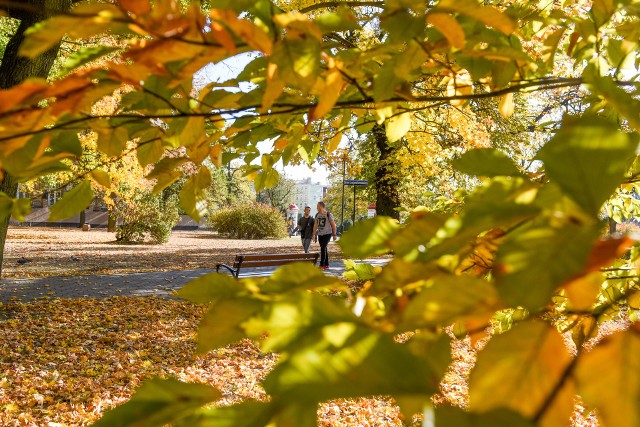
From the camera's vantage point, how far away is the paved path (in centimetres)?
783

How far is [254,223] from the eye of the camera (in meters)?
28.2

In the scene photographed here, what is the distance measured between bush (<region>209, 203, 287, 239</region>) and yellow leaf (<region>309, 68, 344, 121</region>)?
90.4 feet

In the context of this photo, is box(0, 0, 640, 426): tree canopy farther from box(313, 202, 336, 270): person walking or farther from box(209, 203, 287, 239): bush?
box(209, 203, 287, 239): bush

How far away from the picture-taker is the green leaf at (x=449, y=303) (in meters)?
0.39

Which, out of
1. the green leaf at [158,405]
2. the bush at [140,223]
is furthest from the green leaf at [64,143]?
the bush at [140,223]

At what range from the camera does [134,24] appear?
0.59m

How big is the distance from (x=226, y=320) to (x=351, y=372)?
0.26 metres

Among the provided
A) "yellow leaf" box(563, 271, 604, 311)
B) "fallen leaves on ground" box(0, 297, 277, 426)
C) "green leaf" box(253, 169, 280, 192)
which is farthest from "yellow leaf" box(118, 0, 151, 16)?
"fallen leaves on ground" box(0, 297, 277, 426)

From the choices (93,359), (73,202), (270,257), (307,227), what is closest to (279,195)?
(307,227)

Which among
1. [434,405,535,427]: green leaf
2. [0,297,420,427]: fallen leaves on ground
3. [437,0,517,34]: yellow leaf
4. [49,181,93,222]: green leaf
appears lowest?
[0,297,420,427]: fallen leaves on ground

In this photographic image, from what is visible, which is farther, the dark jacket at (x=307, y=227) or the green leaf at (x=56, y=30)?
the dark jacket at (x=307, y=227)

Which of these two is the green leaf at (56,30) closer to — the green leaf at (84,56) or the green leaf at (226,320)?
the green leaf at (84,56)

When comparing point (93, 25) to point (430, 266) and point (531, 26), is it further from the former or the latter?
point (531, 26)

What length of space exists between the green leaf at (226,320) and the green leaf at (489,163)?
34 centimetres
